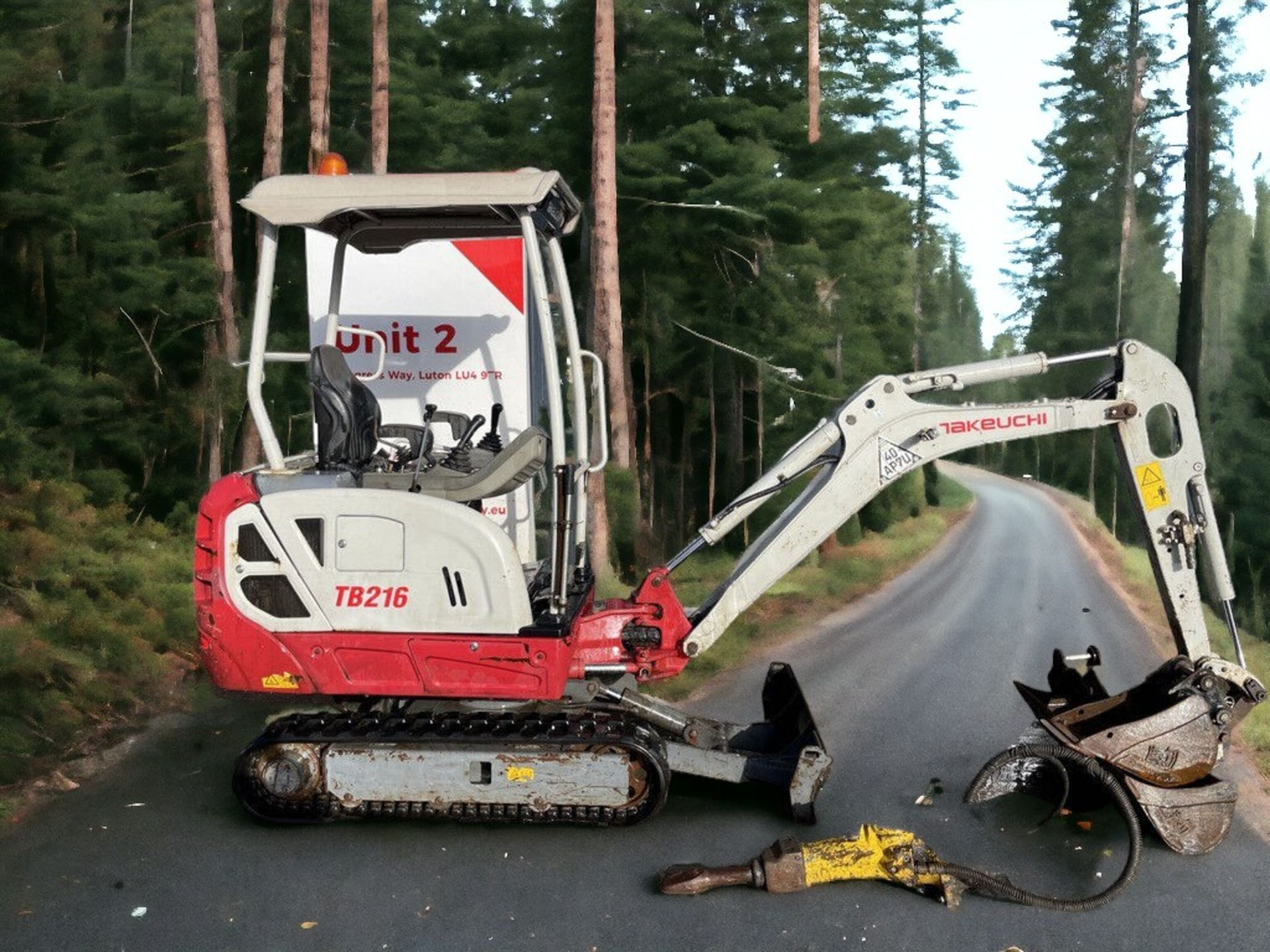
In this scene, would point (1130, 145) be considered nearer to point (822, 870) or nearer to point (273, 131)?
point (273, 131)

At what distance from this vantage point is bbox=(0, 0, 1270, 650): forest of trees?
14.4 metres

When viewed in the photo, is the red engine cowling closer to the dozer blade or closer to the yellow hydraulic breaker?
the dozer blade

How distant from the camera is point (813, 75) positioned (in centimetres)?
1466

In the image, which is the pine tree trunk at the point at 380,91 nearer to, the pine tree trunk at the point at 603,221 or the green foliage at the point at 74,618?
the pine tree trunk at the point at 603,221

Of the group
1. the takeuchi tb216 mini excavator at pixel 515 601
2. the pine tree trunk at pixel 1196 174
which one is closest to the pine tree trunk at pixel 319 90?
the takeuchi tb216 mini excavator at pixel 515 601

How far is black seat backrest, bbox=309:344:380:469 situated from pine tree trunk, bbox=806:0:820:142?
11.0m

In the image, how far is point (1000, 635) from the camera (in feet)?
31.4

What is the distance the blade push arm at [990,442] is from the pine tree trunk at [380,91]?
9.03 meters

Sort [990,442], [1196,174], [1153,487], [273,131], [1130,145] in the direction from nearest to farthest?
[1153,487] → [990,442] → [1196,174] → [273,131] → [1130,145]

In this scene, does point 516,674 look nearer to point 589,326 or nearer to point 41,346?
point 589,326

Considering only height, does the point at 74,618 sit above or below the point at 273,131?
below

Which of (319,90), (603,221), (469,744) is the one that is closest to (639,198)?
(603,221)

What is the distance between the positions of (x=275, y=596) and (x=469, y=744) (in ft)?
3.86

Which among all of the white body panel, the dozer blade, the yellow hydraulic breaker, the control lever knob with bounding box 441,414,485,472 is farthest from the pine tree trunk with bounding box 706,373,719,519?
the yellow hydraulic breaker
